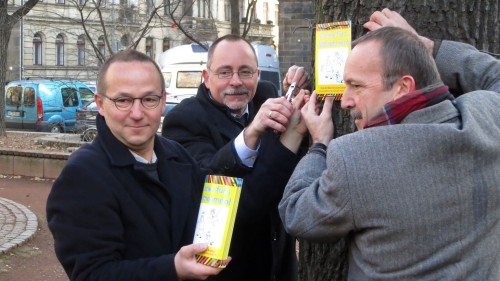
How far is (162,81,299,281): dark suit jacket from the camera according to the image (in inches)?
118

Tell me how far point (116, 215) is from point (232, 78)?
3.90 ft

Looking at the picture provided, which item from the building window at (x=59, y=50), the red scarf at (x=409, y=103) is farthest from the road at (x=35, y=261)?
the building window at (x=59, y=50)

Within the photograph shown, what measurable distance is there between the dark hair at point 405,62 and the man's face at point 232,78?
4.24 feet

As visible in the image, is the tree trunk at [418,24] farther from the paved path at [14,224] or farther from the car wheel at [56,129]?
the car wheel at [56,129]

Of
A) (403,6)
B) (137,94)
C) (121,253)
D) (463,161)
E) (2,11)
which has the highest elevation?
(2,11)

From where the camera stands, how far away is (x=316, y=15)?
3.35 metres

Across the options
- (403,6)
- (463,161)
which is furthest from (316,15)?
(463,161)

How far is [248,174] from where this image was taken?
119 inches

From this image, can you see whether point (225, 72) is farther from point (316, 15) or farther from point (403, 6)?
point (403, 6)

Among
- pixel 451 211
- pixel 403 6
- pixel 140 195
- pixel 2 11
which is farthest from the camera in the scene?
pixel 2 11

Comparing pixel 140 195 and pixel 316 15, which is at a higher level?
pixel 316 15

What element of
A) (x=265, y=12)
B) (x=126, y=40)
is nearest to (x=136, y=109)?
(x=126, y=40)

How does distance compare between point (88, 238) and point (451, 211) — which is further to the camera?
point (88, 238)

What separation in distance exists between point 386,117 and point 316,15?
1.26 metres
